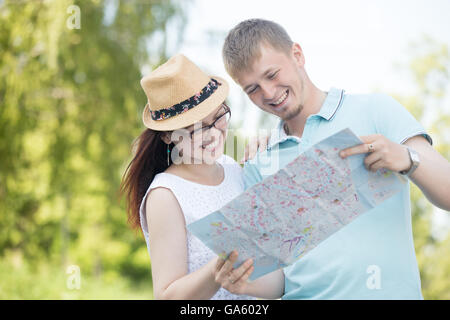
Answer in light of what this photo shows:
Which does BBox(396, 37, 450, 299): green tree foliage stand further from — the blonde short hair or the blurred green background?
the blonde short hair

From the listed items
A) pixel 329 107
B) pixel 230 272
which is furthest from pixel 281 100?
pixel 230 272

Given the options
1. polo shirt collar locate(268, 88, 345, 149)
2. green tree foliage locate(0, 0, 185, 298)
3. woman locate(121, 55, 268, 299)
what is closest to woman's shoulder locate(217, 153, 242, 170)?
woman locate(121, 55, 268, 299)

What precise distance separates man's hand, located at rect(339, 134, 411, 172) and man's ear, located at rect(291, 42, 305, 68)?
73 cm

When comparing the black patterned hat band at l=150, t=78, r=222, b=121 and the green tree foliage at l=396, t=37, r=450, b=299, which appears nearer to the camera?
the black patterned hat band at l=150, t=78, r=222, b=121

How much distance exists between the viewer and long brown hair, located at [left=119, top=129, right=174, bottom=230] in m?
1.80

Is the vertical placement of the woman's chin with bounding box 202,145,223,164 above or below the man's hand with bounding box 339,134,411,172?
above

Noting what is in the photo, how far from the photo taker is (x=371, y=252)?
1582mm

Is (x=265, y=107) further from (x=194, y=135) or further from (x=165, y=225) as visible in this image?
(x=165, y=225)

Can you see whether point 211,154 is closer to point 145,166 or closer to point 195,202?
point 195,202

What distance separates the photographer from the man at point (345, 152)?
4.70ft

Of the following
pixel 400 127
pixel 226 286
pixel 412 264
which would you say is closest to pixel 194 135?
pixel 226 286

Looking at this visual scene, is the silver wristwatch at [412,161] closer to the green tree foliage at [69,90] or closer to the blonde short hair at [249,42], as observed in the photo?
the blonde short hair at [249,42]

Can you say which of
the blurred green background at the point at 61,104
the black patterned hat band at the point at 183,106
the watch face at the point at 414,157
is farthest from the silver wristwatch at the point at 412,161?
the blurred green background at the point at 61,104

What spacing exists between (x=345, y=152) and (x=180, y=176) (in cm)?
63
